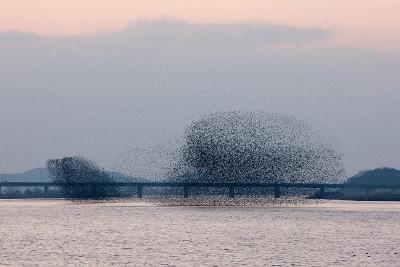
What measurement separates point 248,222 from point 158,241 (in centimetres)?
4105

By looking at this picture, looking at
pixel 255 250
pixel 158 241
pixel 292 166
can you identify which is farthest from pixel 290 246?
pixel 292 166

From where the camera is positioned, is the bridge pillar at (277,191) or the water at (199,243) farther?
the bridge pillar at (277,191)

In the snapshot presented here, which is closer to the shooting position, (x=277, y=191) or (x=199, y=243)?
(x=199, y=243)

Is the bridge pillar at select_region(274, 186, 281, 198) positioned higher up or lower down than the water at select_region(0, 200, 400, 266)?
higher up

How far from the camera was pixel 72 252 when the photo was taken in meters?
80.1

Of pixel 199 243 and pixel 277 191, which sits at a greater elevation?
pixel 277 191

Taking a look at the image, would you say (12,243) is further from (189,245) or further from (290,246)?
(290,246)

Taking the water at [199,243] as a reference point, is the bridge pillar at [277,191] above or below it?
above

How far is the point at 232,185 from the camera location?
5925 inches

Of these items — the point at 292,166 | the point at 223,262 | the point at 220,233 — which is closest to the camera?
the point at 223,262

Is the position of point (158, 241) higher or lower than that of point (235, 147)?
lower

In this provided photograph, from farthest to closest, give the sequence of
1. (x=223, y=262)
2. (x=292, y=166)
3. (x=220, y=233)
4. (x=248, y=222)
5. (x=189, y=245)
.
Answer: (x=292, y=166), (x=248, y=222), (x=220, y=233), (x=189, y=245), (x=223, y=262)

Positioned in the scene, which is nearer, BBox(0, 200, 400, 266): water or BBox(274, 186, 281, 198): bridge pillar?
BBox(0, 200, 400, 266): water

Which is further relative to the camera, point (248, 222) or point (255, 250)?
point (248, 222)
